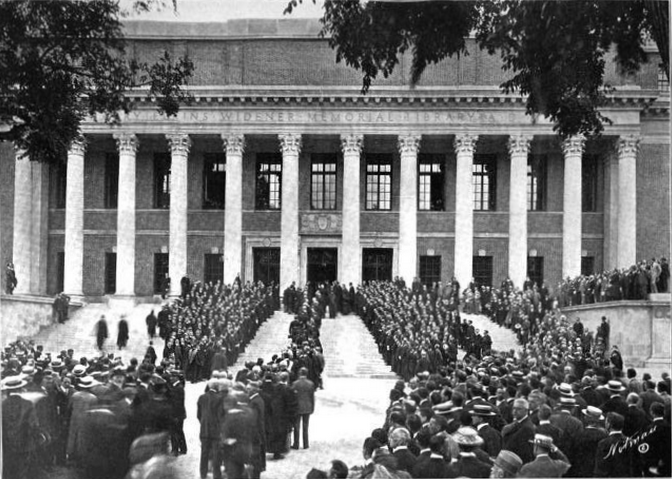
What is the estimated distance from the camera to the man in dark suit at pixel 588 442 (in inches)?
388

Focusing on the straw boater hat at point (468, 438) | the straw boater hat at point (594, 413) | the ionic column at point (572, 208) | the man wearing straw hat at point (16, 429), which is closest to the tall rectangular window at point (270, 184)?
the ionic column at point (572, 208)

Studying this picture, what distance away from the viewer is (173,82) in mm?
12367

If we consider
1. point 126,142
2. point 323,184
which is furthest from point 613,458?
point 323,184

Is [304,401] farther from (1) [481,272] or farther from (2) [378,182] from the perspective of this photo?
(2) [378,182]

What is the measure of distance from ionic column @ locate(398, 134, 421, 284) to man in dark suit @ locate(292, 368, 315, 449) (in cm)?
707

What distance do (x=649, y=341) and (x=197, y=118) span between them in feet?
25.1

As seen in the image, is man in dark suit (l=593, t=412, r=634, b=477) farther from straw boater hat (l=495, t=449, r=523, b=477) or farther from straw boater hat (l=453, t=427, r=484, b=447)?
straw boater hat (l=453, t=427, r=484, b=447)

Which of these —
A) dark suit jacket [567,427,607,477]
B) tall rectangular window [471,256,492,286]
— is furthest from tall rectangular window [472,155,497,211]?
dark suit jacket [567,427,607,477]

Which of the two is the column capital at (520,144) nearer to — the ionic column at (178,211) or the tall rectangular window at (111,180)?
the ionic column at (178,211)

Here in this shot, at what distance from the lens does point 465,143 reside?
19.6m

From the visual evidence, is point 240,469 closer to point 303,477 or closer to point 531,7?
point 303,477

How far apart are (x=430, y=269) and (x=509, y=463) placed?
41.9ft

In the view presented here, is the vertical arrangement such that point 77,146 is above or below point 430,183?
below

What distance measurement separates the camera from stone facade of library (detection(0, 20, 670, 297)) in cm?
1270
